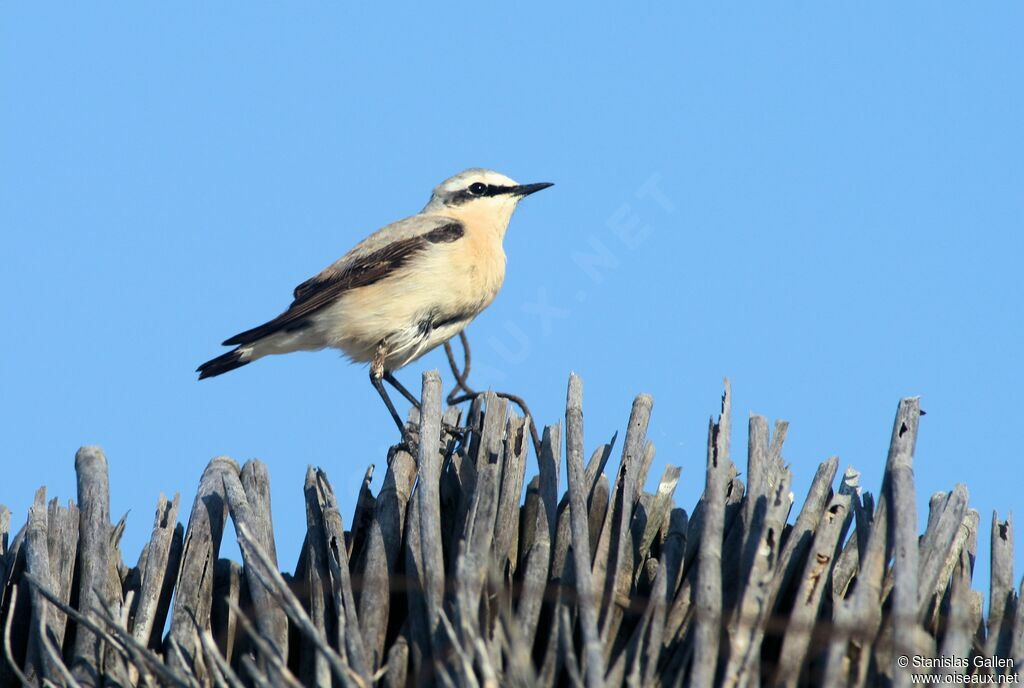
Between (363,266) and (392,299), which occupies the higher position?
(363,266)

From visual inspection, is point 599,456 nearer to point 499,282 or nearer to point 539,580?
point 539,580

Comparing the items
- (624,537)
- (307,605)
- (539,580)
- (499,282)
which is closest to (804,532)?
(624,537)

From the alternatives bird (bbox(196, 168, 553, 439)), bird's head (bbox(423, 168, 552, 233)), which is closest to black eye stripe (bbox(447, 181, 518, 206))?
bird's head (bbox(423, 168, 552, 233))

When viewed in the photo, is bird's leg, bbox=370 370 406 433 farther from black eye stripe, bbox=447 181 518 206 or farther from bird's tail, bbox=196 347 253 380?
black eye stripe, bbox=447 181 518 206

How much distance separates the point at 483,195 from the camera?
912 cm

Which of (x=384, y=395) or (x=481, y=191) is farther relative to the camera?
(x=481, y=191)

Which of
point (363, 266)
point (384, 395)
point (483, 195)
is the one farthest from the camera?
point (483, 195)

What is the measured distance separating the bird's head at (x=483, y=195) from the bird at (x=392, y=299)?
0.16m

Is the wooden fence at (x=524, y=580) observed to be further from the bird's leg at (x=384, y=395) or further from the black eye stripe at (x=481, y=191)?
the black eye stripe at (x=481, y=191)

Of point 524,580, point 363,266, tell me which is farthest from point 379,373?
point 524,580

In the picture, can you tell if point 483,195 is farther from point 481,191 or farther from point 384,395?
point 384,395

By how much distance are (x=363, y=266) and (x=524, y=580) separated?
4.14 metres

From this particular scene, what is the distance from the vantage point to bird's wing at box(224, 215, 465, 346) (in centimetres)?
820

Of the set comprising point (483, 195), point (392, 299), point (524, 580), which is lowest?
point (524, 580)
